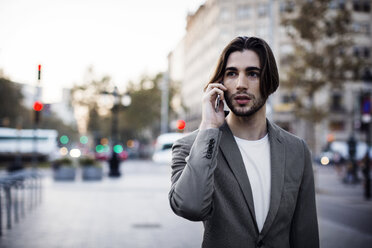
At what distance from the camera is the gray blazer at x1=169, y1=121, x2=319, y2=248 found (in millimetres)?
2107

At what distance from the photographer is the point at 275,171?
236 cm

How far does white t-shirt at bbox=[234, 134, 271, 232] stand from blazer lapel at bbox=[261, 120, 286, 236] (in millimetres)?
54

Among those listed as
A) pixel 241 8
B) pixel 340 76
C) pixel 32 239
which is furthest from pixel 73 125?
pixel 32 239

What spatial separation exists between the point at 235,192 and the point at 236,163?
155mm

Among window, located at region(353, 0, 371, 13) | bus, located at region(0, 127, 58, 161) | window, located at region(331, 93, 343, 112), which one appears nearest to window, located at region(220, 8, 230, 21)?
window, located at region(353, 0, 371, 13)

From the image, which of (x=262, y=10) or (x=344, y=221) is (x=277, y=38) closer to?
(x=262, y=10)

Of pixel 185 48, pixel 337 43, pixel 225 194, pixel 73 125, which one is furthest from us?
pixel 73 125

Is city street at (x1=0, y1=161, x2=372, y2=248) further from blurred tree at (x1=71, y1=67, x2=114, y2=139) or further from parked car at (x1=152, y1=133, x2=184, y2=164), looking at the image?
blurred tree at (x1=71, y1=67, x2=114, y2=139)

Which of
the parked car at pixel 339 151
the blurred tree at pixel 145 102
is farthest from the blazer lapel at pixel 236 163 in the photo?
the blurred tree at pixel 145 102

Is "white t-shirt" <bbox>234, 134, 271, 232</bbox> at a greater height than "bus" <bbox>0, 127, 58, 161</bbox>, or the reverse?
"white t-shirt" <bbox>234, 134, 271, 232</bbox>

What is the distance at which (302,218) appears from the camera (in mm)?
2430

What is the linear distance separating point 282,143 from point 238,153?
32cm

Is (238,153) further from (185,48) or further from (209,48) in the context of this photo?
(185,48)

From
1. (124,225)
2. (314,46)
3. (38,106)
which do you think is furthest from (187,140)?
(314,46)
